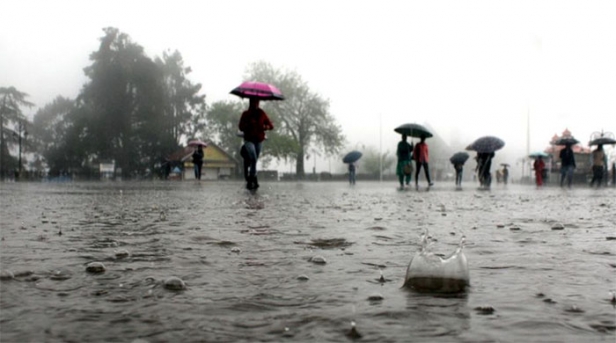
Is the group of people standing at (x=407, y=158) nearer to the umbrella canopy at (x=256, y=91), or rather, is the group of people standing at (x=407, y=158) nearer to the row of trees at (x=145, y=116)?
the umbrella canopy at (x=256, y=91)

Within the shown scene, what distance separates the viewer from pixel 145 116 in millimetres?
62062

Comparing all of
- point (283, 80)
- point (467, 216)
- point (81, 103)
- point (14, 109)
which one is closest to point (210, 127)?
point (283, 80)

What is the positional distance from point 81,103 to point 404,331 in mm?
66349

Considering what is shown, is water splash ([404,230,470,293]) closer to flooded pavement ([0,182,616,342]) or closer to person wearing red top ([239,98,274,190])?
flooded pavement ([0,182,616,342])

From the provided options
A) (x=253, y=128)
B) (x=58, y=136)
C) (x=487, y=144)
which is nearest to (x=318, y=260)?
(x=253, y=128)

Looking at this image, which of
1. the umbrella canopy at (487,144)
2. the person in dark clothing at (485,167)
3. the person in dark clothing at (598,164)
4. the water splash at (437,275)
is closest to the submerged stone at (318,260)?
the water splash at (437,275)

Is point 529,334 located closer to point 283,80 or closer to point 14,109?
point 283,80

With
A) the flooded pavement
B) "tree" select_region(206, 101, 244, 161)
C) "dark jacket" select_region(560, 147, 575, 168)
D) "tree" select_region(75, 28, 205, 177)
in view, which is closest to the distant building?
"tree" select_region(206, 101, 244, 161)

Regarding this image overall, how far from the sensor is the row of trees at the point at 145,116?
200ft

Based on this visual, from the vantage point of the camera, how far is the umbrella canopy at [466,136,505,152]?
78.5 ft

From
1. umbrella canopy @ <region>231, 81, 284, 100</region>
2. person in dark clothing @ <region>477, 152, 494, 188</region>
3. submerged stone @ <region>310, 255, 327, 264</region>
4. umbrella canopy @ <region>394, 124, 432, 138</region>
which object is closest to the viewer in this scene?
submerged stone @ <region>310, 255, 327, 264</region>

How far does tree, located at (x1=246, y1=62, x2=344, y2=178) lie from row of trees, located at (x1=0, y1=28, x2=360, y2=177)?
11cm

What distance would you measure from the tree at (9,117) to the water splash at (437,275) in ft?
219

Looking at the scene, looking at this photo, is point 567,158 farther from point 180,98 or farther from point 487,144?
point 180,98
